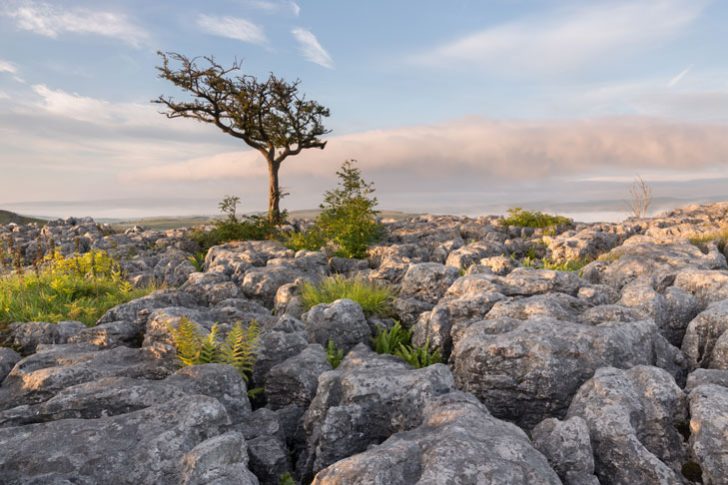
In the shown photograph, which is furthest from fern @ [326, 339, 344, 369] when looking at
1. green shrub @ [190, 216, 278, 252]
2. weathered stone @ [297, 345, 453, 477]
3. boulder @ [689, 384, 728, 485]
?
green shrub @ [190, 216, 278, 252]

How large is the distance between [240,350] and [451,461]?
5358 mm

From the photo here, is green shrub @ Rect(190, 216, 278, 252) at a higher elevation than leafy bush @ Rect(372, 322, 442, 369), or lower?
higher

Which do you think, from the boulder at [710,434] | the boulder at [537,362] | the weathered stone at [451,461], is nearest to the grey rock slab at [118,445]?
the weathered stone at [451,461]

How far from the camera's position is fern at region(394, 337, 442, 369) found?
953 cm

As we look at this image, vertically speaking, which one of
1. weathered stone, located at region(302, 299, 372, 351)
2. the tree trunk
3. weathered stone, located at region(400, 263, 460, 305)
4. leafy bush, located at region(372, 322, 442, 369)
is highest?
the tree trunk

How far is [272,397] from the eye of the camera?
27.9ft

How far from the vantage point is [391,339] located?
36.0ft

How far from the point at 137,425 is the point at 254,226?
77.1 feet

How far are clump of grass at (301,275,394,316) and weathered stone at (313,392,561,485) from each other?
6931 mm

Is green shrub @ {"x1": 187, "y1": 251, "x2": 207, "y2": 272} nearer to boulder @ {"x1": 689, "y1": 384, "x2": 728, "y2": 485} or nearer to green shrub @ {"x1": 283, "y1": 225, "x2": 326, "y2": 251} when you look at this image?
green shrub @ {"x1": 283, "y1": 225, "x2": 326, "y2": 251}

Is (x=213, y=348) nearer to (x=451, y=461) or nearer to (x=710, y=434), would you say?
(x=451, y=461)

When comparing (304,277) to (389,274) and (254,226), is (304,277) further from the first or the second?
(254,226)

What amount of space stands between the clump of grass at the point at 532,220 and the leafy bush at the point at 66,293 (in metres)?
20.1

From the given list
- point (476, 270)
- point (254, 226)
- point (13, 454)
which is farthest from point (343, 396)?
point (254, 226)
